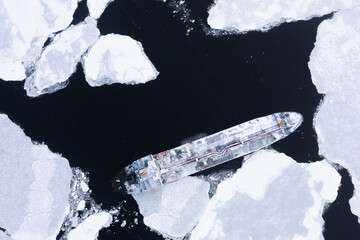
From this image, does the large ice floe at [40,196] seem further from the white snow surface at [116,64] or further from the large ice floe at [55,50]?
the white snow surface at [116,64]

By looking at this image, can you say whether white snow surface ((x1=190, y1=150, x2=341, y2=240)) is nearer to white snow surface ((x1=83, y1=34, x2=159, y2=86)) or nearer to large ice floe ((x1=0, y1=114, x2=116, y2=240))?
large ice floe ((x1=0, y1=114, x2=116, y2=240))

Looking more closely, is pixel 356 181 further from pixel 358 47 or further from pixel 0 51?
pixel 0 51

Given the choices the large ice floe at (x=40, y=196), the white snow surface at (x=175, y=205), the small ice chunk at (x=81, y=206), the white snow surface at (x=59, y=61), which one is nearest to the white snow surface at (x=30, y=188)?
the large ice floe at (x=40, y=196)

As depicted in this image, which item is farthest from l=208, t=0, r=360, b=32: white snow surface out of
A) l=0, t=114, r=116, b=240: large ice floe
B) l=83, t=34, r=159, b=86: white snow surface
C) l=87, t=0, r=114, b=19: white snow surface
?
l=0, t=114, r=116, b=240: large ice floe

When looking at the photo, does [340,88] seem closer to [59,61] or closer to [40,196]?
[59,61]

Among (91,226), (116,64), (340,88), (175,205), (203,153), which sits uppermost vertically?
(340,88)

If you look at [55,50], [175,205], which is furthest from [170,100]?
[55,50]
